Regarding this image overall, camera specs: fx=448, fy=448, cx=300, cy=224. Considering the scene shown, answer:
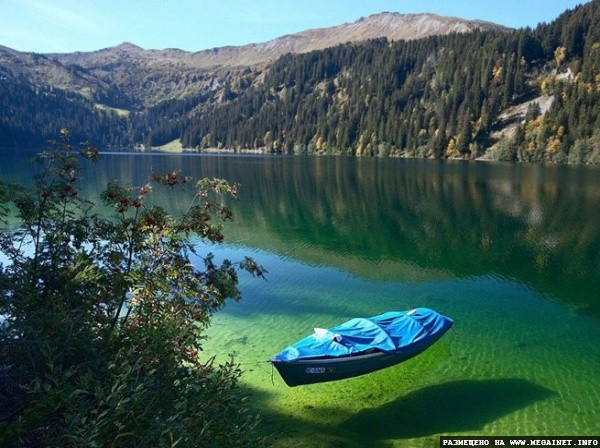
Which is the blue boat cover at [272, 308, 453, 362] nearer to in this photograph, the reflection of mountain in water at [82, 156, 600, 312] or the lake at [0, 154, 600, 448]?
the lake at [0, 154, 600, 448]

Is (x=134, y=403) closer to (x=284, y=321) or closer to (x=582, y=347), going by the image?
(x=284, y=321)

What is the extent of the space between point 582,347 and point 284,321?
15.4 meters

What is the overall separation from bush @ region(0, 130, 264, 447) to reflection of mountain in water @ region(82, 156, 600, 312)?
2529 cm

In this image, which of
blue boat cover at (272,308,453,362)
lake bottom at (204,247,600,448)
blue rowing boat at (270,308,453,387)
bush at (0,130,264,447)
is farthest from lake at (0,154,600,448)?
bush at (0,130,264,447)

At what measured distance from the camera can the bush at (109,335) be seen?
6617mm

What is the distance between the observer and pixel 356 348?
18156 millimetres

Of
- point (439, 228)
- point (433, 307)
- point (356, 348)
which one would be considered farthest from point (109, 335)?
point (439, 228)

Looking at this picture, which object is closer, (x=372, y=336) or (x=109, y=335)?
(x=109, y=335)

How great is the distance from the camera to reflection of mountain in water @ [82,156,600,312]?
120 feet

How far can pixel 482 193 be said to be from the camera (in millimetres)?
74625

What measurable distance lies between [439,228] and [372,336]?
34.1 meters

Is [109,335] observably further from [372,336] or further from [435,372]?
[435,372]

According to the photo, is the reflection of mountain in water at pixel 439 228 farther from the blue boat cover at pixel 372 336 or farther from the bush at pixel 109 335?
the bush at pixel 109 335

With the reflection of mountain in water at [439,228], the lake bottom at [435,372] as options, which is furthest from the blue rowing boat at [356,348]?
A: the reflection of mountain in water at [439,228]
